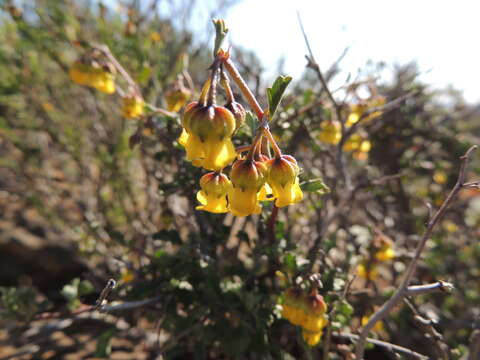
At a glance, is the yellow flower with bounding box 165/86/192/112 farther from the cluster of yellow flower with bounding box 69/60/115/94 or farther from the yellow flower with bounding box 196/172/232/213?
the yellow flower with bounding box 196/172/232/213

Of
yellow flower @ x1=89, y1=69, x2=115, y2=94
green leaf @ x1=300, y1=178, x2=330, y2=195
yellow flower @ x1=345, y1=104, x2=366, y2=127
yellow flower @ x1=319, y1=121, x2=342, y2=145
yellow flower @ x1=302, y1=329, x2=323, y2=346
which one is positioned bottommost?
yellow flower @ x1=302, y1=329, x2=323, y2=346

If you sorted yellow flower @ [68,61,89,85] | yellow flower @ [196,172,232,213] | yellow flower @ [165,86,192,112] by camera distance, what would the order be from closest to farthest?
yellow flower @ [196,172,232,213] < yellow flower @ [165,86,192,112] < yellow flower @ [68,61,89,85]

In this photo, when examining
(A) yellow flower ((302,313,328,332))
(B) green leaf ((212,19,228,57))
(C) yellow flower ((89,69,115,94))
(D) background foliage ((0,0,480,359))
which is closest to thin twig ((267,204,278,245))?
(D) background foliage ((0,0,480,359))

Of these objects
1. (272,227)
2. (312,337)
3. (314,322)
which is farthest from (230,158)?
(312,337)

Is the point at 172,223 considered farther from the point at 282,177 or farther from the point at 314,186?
the point at 282,177

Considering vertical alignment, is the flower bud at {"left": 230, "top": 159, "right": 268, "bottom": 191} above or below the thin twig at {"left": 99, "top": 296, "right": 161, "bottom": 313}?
above

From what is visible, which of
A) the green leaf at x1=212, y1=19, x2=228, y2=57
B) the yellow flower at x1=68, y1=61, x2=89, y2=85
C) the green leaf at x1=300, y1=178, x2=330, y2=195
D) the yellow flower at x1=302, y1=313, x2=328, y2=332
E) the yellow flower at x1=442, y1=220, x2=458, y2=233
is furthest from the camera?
the yellow flower at x1=442, y1=220, x2=458, y2=233

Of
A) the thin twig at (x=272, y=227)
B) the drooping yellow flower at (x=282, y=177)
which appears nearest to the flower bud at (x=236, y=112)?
the drooping yellow flower at (x=282, y=177)

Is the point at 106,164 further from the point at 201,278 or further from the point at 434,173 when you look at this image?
the point at 434,173

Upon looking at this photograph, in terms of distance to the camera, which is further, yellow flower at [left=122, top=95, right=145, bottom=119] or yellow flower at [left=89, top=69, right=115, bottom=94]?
yellow flower at [left=89, top=69, right=115, bottom=94]
